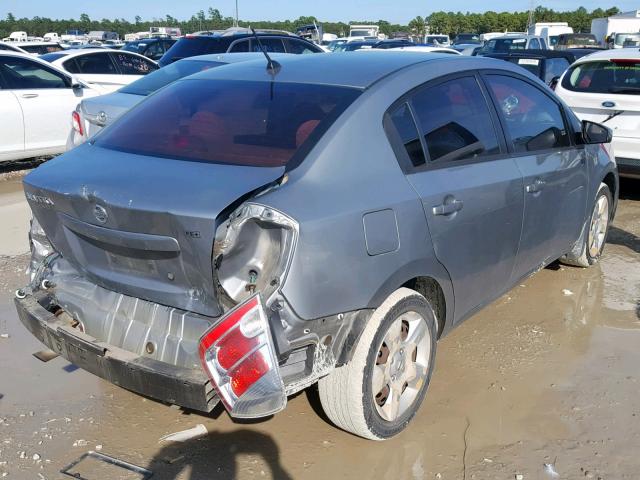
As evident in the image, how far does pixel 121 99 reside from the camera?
7.17 meters

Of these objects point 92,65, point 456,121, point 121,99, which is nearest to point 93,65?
point 92,65

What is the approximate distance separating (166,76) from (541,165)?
480 centimetres

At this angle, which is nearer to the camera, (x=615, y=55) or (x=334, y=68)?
(x=334, y=68)

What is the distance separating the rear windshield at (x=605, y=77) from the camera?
286 inches

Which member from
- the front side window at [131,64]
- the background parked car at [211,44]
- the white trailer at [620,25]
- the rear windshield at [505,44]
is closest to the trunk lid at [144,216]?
the background parked car at [211,44]

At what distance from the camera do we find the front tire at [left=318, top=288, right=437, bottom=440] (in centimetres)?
293

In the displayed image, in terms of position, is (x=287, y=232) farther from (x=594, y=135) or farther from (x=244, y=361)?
(x=594, y=135)

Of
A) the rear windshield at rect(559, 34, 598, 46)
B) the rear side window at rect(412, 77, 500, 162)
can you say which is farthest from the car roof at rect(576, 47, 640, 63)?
the rear windshield at rect(559, 34, 598, 46)

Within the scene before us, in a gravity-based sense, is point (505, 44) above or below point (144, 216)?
below

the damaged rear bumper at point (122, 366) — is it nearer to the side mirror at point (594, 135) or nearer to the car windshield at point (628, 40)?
the side mirror at point (594, 135)

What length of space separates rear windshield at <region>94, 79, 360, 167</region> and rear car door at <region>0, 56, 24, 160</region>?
5578 millimetres

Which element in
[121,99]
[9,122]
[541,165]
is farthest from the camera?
[9,122]

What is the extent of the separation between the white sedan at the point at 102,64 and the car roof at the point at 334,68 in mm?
8029

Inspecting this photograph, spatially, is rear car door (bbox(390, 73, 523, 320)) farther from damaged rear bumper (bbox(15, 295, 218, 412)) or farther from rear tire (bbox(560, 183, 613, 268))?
rear tire (bbox(560, 183, 613, 268))
